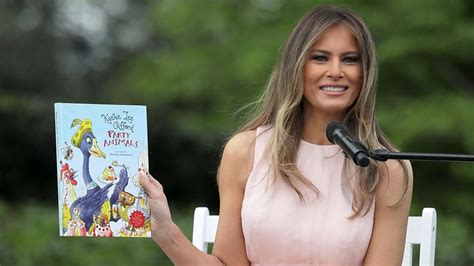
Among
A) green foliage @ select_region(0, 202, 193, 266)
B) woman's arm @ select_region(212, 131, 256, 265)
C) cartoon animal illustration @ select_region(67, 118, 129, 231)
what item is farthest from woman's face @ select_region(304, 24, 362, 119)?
green foliage @ select_region(0, 202, 193, 266)

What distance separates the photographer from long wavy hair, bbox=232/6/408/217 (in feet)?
11.0

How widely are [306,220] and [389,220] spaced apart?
0.87 ft

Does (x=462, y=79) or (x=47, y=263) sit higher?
(x=462, y=79)

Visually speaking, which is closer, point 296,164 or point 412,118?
point 296,164

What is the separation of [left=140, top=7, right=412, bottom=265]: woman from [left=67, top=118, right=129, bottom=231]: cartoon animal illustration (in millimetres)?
348

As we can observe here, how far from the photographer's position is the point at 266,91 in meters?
3.55

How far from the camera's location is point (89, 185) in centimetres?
300

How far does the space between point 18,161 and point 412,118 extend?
410 centimetres

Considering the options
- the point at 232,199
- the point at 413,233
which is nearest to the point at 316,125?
the point at 232,199

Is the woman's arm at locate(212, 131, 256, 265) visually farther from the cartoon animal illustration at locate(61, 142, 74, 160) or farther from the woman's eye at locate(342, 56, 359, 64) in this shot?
the cartoon animal illustration at locate(61, 142, 74, 160)

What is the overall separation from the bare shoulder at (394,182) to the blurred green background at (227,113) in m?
2.33

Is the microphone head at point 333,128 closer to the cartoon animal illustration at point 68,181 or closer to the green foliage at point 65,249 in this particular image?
the cartoon animal illustration at point 68,181

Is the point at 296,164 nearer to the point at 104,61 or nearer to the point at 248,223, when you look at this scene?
the point at 248,223

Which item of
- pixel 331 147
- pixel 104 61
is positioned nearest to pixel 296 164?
pixel 331 147
